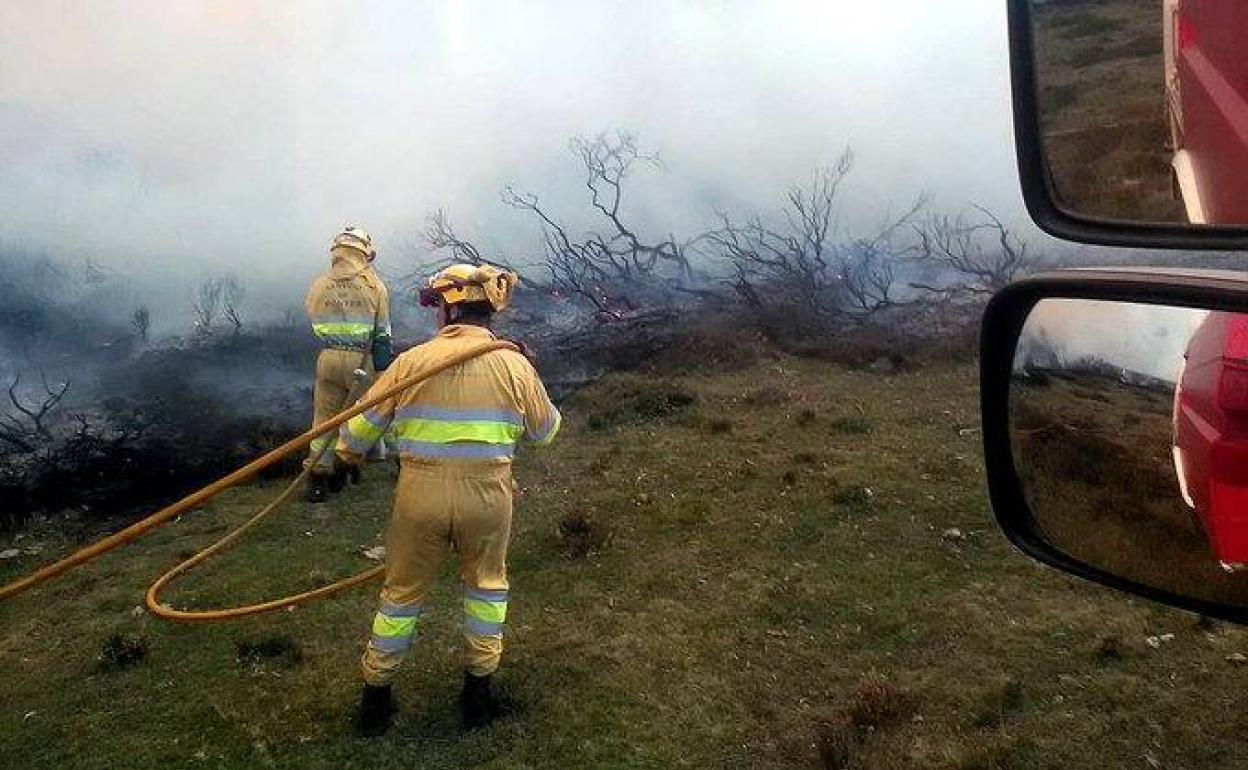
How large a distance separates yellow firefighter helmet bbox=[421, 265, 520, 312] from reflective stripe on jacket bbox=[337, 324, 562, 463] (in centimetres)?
16

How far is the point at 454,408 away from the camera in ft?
11.4

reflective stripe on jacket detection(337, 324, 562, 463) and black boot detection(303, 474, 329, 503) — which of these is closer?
reflective stripe on jacket detection(337, 324, 562, 463)

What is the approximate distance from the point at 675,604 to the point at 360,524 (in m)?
2.48

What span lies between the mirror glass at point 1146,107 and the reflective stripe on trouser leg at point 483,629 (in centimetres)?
278

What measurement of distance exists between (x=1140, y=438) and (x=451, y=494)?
8.63 ft

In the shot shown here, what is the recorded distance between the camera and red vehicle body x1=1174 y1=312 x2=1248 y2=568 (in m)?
0.98

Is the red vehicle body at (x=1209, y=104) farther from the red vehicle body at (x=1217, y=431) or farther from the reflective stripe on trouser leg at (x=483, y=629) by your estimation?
the reflective stripe on trouser leg at (x=483, y=629)

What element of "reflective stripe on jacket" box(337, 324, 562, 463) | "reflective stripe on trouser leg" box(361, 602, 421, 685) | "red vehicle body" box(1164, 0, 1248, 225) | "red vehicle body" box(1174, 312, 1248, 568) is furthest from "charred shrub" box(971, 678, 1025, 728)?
"red vehicle body" box(1164, 0, 1248, 225)

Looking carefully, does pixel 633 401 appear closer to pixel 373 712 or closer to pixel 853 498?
pixel 853 498

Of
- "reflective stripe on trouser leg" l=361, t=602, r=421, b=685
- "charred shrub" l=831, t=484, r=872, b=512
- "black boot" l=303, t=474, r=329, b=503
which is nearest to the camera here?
"reflective stripe on trouser leg" l=361, t=602, r=421, b=685

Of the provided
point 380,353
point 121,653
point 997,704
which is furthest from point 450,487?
point 380,353

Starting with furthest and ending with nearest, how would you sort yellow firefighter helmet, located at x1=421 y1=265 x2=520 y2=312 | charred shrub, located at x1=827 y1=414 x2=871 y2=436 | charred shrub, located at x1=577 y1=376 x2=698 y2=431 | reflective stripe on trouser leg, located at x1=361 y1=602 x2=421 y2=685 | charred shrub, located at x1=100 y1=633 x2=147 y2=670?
charred shrub, located at x1=577 y1=376 x2=698 y2=431 < charred shrub, located at x1=827 y1=414 x2=871 y2=436 < charred shrub, located at x1=100 y1=633 x2=147 y2=670 < yellow firefighter helmet, located at x1=421 y1=265 x2=520 y2=312 < reflective stripe on trouser leg, located at x1=361 y1=602 x2=421 y2=685

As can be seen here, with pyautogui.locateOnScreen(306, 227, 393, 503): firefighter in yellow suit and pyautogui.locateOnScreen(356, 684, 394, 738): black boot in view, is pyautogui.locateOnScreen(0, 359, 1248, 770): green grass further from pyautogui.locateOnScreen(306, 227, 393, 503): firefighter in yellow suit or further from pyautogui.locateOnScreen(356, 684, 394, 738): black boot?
pyautogui.locateOnScreen(306, 227, 393, 503): firefighter in yellow suit

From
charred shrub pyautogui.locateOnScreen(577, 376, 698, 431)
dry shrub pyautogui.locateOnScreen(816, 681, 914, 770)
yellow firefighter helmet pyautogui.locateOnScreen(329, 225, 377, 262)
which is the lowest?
dry shrub pyautogui.locateOnScreen(816, 681, 914, 770)
